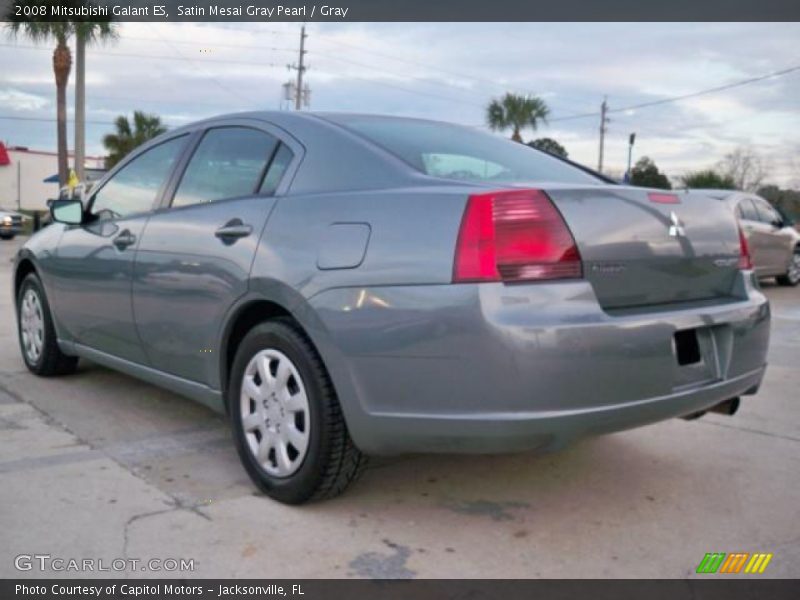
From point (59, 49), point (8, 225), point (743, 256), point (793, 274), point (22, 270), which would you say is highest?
point (59, 49)

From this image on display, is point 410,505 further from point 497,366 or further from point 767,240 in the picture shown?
point 767,240

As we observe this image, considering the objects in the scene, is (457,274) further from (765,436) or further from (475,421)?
(765,436)

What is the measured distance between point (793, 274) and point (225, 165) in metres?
12.0

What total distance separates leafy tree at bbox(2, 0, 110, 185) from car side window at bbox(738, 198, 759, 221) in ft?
64.9

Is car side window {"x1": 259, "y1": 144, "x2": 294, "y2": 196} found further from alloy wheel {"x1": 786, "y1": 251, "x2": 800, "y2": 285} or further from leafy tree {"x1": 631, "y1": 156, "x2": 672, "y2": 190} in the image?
leafy tree {"x1": 631, "y1": 156, "x2": 672, "y2": 190}

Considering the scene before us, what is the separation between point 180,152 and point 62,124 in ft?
83.5

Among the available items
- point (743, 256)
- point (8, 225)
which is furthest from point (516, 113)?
point (743, 256)

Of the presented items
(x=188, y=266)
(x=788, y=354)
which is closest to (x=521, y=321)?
(x=188, y=266)

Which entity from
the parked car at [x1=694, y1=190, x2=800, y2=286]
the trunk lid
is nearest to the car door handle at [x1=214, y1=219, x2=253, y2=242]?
the trunk lid

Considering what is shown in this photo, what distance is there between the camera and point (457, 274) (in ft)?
8.95

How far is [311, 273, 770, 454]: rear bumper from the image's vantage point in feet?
8.79

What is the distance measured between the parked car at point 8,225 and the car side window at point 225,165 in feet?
71.2

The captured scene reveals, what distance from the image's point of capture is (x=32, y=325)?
17.6 feet

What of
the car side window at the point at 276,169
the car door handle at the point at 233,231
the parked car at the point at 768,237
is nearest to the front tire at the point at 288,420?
the car door handle at the point at 233,231
